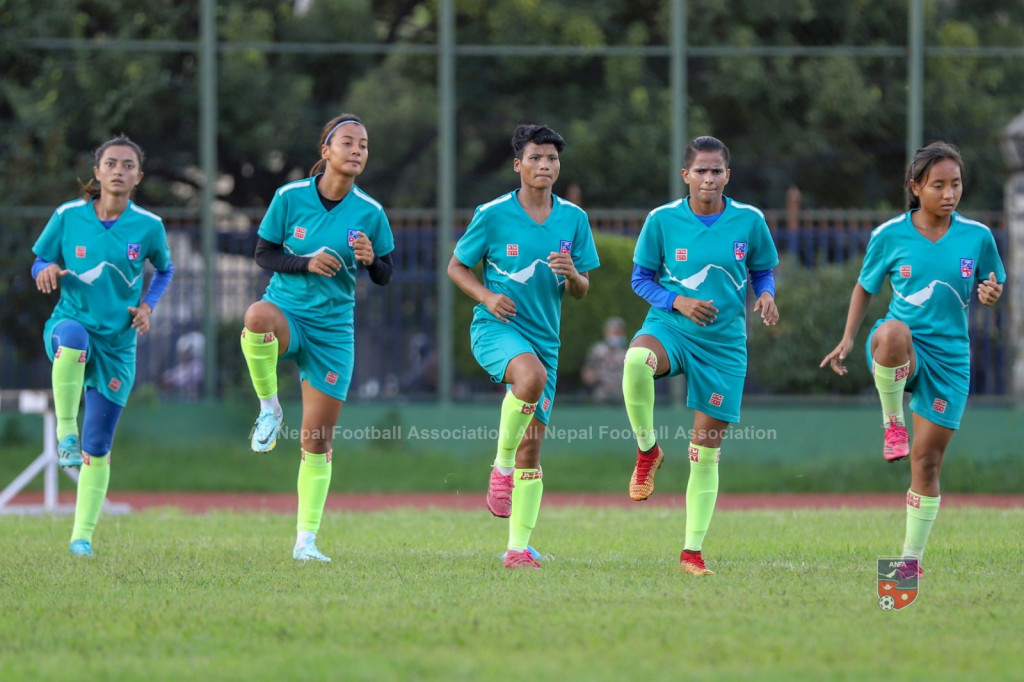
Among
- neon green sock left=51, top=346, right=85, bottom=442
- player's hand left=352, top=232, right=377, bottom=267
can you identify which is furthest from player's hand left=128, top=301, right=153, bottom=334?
player's hand left=352, top=232, right=377, bottom=267

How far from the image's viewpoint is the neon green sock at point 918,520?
729 cm

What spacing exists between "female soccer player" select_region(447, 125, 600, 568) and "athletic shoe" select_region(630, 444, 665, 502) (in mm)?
648

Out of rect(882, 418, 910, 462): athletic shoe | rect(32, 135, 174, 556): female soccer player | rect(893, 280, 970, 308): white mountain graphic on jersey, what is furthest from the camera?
rect(32, 135, 174, 556): female soccer player

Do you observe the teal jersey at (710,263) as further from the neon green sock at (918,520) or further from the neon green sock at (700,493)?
the neon green sock at (918,520)

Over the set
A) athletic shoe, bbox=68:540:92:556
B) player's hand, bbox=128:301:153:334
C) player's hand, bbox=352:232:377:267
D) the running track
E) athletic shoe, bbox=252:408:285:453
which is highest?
player's hand, bbox=352:232:377:267

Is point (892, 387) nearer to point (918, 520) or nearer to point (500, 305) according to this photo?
point (918, 520)

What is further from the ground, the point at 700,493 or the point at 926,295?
the point at 926,295

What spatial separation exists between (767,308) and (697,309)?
41 cm

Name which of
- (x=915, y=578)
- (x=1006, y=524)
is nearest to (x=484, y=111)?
(x=1006, y=524)

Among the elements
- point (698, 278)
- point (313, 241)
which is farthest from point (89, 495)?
point (698, 278)

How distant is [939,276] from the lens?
7176mm

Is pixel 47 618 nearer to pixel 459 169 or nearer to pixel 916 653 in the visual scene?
pixel 916 653

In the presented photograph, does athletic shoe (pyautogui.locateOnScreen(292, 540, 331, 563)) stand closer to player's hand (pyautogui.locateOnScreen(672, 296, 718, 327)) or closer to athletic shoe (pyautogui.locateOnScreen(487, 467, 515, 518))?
athletic shoe (pyautogui.locateOnScreen(487, 467, 515, 518))

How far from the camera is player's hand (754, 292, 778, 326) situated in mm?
7593
